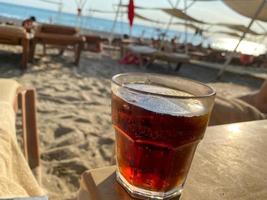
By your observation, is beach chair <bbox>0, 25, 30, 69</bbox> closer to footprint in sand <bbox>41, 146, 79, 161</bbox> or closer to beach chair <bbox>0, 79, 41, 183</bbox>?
footprint in sand <bbox>41, 146, 79, 161</bbox>

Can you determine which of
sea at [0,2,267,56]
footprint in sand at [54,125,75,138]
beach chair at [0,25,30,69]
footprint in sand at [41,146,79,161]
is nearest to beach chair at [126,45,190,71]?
beach chair at [0,25,30,69]

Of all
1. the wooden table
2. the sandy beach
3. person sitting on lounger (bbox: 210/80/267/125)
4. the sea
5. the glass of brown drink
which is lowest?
the sea

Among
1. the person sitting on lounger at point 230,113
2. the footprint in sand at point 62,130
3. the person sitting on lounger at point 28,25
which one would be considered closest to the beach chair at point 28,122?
the footprint in sand at point 62,130

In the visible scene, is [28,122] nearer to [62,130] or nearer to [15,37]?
[62,130]

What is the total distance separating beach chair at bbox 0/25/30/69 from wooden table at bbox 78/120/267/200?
5640mm

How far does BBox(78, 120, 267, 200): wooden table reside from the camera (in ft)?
1.58

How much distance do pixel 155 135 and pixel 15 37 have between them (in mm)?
6014

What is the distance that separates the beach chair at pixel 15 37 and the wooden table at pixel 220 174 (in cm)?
564

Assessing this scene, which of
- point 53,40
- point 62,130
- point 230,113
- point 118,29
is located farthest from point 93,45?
point 118,29

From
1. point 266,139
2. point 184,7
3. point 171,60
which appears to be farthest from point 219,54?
point 266,139

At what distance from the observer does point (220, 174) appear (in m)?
0.56

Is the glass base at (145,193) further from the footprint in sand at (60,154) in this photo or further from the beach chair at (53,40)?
the beach chair at (53,40)

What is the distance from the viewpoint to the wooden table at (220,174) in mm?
482

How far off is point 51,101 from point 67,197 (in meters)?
2.14
